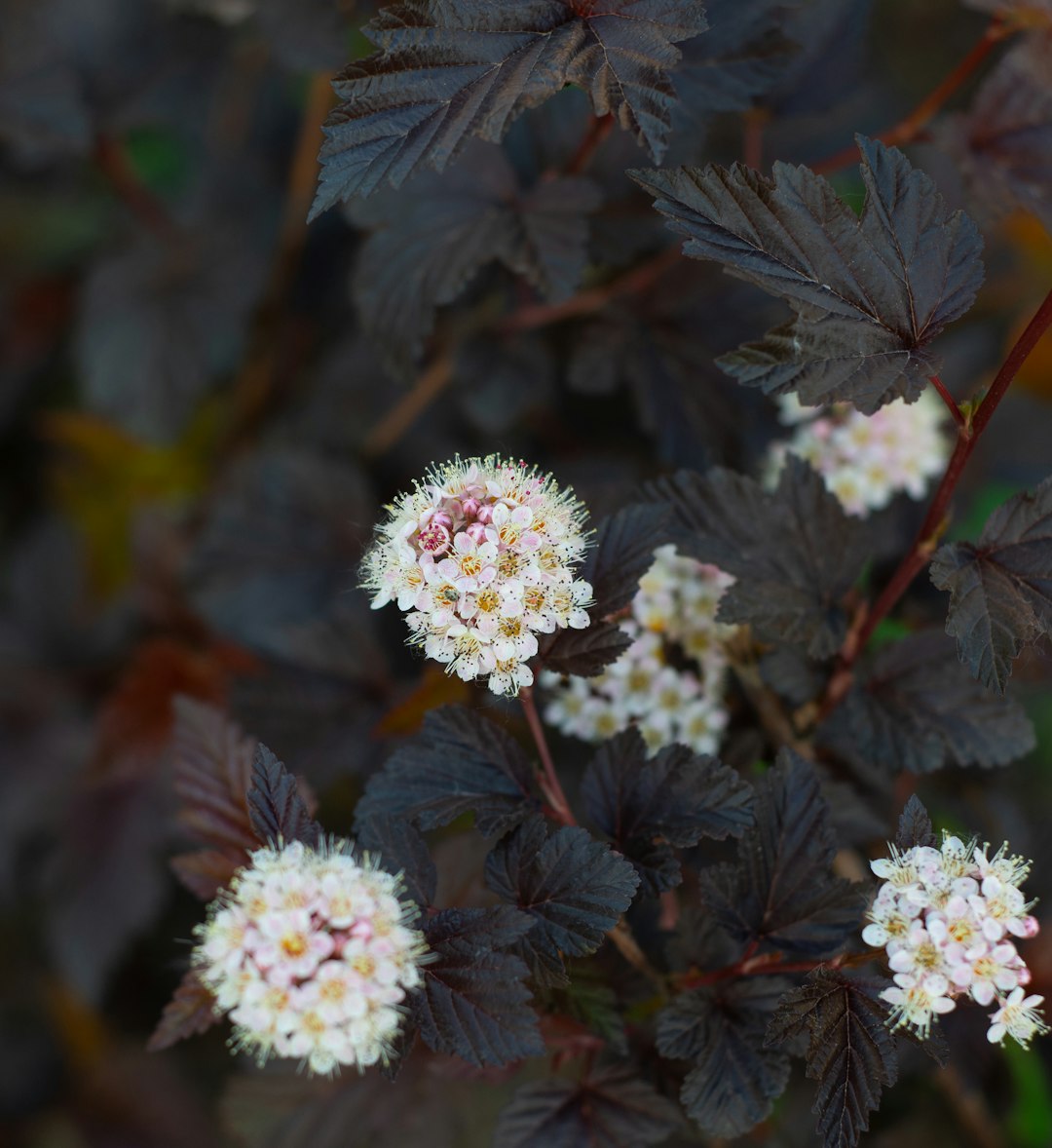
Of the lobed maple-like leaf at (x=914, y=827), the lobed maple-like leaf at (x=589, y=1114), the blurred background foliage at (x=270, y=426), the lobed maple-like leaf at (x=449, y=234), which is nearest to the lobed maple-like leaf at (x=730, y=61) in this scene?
the blurred background foliage at (x=270, y=426)

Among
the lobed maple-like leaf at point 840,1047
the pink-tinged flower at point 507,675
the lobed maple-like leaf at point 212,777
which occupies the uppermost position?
the pink-tinged flower at point 507,675

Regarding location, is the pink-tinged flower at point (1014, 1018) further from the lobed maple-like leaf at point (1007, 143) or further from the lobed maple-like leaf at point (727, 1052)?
the lobed maple-like leaf at point (1007, 143)

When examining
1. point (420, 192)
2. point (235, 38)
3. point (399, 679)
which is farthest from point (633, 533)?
point (235, 38)

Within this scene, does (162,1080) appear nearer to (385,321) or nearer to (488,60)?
(385,321)

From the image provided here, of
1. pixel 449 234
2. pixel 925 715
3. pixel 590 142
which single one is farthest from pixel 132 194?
pixel 925 715

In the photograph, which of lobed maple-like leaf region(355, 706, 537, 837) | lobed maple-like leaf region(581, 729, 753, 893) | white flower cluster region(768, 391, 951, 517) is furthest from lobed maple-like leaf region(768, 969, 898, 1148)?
white flower cluster region(768, 391, 951, 517)
